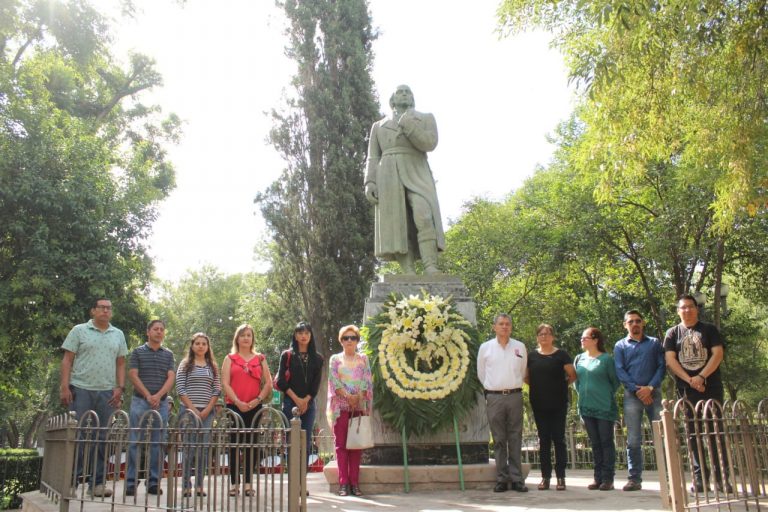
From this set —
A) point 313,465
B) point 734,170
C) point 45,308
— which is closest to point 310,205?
point 45,308

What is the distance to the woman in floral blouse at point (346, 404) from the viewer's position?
625 centimetres

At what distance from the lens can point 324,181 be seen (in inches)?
822

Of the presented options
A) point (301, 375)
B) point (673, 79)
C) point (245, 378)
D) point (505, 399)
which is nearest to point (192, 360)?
point (245, 378)

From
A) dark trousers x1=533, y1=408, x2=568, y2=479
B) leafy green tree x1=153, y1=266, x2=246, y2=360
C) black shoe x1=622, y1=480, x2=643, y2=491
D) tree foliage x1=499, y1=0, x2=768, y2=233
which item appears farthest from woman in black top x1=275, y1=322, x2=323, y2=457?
leafy green tree x1=153, y1=266, x2=246, y2=360

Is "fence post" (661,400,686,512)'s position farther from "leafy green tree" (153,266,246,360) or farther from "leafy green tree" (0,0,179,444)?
"leafy green tree" (153,266,246,360)

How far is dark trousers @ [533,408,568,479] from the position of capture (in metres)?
6.49

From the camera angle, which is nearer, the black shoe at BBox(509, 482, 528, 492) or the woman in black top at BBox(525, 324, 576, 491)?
the black shoe at BBox(509, 482, 528, 492)

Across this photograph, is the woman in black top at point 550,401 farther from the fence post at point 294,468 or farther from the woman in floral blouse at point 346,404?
the fence post at point 294,468

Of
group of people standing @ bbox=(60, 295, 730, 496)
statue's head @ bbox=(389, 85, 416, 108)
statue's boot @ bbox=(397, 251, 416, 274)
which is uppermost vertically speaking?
statue's head @ bbox=(389, 85, 416, 108)

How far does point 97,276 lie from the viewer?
43.2 feet

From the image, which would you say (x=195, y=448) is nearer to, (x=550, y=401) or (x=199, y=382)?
(x=199, y=382)

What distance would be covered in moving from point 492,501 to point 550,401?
129 centimetres

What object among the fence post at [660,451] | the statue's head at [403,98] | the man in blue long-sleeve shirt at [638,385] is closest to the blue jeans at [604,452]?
the man in blue long-sleeve shirt at [638,385]

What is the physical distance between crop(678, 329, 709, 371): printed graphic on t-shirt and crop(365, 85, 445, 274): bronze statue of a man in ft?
10.3
